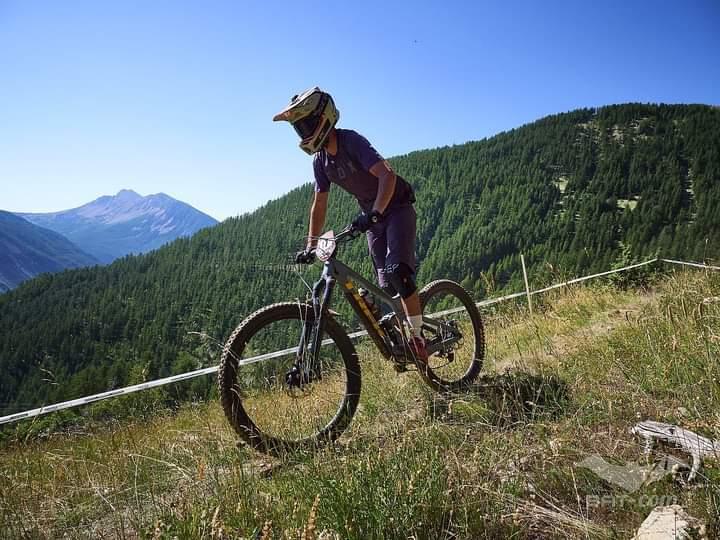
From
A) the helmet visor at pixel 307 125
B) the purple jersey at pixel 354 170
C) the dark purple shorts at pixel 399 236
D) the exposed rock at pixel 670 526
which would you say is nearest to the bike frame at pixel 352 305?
the dark purple shorts at pixel 399 236

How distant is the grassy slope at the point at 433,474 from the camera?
72.9 inches

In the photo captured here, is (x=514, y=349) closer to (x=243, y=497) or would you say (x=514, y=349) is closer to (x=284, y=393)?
(x=284, y=393)

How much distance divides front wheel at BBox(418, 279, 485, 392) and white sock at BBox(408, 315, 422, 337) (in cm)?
Answer: 35

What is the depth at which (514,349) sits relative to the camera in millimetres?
6137

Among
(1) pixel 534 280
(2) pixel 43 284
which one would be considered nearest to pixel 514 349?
(1) pixel 534 280

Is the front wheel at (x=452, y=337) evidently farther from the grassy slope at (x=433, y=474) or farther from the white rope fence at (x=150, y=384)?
the grassy slope at (x=433, y=474)

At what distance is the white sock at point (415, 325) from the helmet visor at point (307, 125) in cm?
208

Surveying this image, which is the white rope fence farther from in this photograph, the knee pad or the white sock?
the white sock

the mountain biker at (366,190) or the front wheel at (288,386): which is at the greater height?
the mountain biker at (366,190)

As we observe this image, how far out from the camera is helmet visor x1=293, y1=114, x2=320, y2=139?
12.3ft

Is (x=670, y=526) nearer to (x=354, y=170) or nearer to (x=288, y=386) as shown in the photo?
(x=288, y=386)

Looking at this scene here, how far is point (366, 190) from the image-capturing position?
4.30 meters

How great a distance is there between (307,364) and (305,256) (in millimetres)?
929

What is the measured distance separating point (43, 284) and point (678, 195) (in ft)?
817
